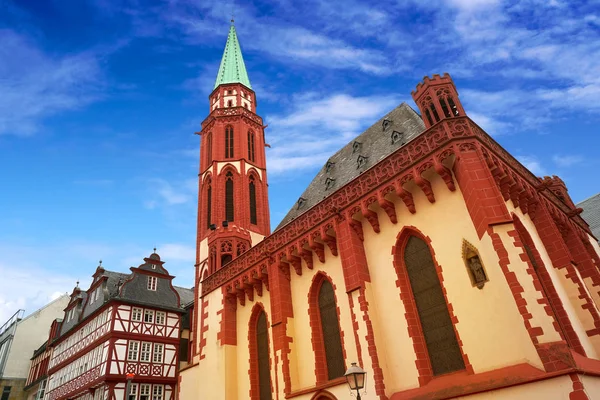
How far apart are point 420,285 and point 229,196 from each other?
57.7 ft

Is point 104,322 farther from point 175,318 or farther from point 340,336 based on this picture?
point 340,336

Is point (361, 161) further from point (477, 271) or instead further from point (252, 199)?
point (252, 199)

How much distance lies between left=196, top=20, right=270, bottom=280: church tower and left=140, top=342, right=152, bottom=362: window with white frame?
629 centimetres

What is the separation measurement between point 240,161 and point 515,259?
71.3 ft

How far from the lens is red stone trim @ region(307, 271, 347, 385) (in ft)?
52.5

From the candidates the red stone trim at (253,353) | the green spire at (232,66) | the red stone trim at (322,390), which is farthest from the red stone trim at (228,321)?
the green spire at (232,66)

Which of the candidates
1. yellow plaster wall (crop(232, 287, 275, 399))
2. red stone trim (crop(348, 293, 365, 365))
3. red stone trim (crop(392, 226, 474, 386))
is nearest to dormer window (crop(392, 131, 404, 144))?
red stone trim (crop(392, 226, 474, 386))

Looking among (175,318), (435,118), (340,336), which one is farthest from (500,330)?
(175,318)

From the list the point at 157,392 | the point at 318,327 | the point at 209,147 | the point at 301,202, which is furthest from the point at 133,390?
the point at 209,147

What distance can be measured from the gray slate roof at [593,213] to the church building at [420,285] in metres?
8.47

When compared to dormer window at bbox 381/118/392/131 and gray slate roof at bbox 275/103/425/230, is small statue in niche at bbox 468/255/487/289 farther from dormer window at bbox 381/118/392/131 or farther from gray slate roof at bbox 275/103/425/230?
dormer window at bbox 381/118/392/131

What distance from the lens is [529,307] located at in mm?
10500

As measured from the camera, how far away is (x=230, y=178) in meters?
29.7

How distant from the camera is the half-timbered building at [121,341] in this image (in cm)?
2634
